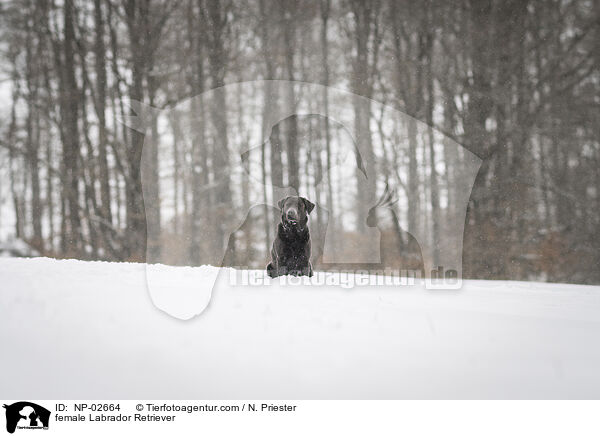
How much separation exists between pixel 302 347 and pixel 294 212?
5.94 feet

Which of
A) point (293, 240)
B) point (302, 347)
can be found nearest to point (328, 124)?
point (293, 240)

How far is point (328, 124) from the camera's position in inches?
253

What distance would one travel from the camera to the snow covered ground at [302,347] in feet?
6.36

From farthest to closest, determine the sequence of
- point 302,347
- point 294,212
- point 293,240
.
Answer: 1. point 293,240
2. point 294,212
3. point 302,347

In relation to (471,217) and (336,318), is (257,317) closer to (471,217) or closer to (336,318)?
(336,318)

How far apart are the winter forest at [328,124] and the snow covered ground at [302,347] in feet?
12.2

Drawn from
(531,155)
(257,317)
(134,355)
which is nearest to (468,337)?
(257,317)

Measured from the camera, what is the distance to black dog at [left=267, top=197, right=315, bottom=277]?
3891mm

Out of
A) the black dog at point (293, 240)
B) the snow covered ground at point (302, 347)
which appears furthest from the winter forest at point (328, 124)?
the snow covered ground at point (302, 347)

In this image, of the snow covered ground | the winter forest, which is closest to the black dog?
the snow covered ground

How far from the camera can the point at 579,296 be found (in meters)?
3.68

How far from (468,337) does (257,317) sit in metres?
1.44

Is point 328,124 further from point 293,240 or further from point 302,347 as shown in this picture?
point 302,347

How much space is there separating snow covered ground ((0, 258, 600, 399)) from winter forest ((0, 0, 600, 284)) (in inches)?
146
